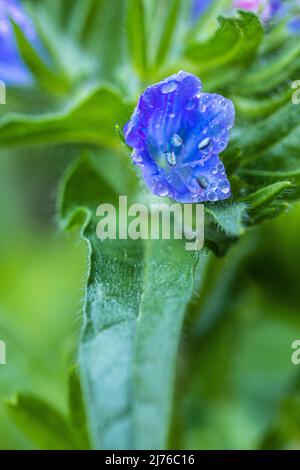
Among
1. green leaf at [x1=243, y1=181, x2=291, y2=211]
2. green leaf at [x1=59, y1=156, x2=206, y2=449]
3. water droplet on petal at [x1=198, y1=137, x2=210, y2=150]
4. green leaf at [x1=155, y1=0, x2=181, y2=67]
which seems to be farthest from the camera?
green leaf at [x1=155, y1=0, x2=181, y2=67]

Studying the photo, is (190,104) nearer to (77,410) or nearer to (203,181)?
(203,181)

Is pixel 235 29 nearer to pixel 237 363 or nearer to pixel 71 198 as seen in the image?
pixel 71 198

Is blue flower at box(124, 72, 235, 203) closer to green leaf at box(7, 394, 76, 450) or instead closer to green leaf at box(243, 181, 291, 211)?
green leaf at box(243, 181, 291, 211)

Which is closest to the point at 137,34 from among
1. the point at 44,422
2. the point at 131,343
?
the point at 131,343

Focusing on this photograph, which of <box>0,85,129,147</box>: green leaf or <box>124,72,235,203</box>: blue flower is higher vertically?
<box>0,85,129,147</box>: green leaf

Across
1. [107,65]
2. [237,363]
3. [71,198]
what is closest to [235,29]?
[71,198]

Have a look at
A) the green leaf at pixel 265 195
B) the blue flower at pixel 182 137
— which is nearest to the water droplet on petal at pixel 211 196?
the blue flower at pixel 182 137

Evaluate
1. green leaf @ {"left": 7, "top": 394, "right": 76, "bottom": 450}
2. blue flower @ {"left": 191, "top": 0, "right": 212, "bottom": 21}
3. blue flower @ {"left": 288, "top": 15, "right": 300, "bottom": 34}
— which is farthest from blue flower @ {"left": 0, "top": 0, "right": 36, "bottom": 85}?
green leaf @ {"left": 7, "top": 394, "right": 76, "bottom": 450}
